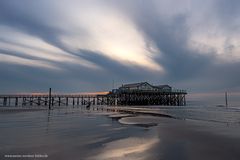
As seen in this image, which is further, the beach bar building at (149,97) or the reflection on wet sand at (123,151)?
the beach bar building at (149,97)

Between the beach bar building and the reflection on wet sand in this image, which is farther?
the beach bar building

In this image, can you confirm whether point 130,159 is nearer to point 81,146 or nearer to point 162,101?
point 81,146

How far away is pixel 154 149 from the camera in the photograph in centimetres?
681

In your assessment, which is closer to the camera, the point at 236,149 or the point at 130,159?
the point at 130,159

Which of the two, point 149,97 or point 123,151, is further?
A: point 149,97

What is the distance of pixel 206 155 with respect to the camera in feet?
20.1

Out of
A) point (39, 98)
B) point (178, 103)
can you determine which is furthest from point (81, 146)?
point (178, 103)

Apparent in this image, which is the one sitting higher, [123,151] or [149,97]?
[149,97]

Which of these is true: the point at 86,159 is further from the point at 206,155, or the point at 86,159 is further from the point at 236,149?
the point at 236,149

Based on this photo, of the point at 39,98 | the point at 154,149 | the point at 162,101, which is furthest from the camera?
the point at 162,101

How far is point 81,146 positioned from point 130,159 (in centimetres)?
249

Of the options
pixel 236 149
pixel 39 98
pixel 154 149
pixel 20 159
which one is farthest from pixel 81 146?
pixel 39 98

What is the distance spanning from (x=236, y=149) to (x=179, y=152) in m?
2.37

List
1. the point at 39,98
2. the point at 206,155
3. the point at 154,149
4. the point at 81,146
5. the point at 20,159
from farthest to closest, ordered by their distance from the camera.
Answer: the point at 39,98 → the point at 81,146 → the point at 154,149 → the point at 206,155 → the point at 20,159
